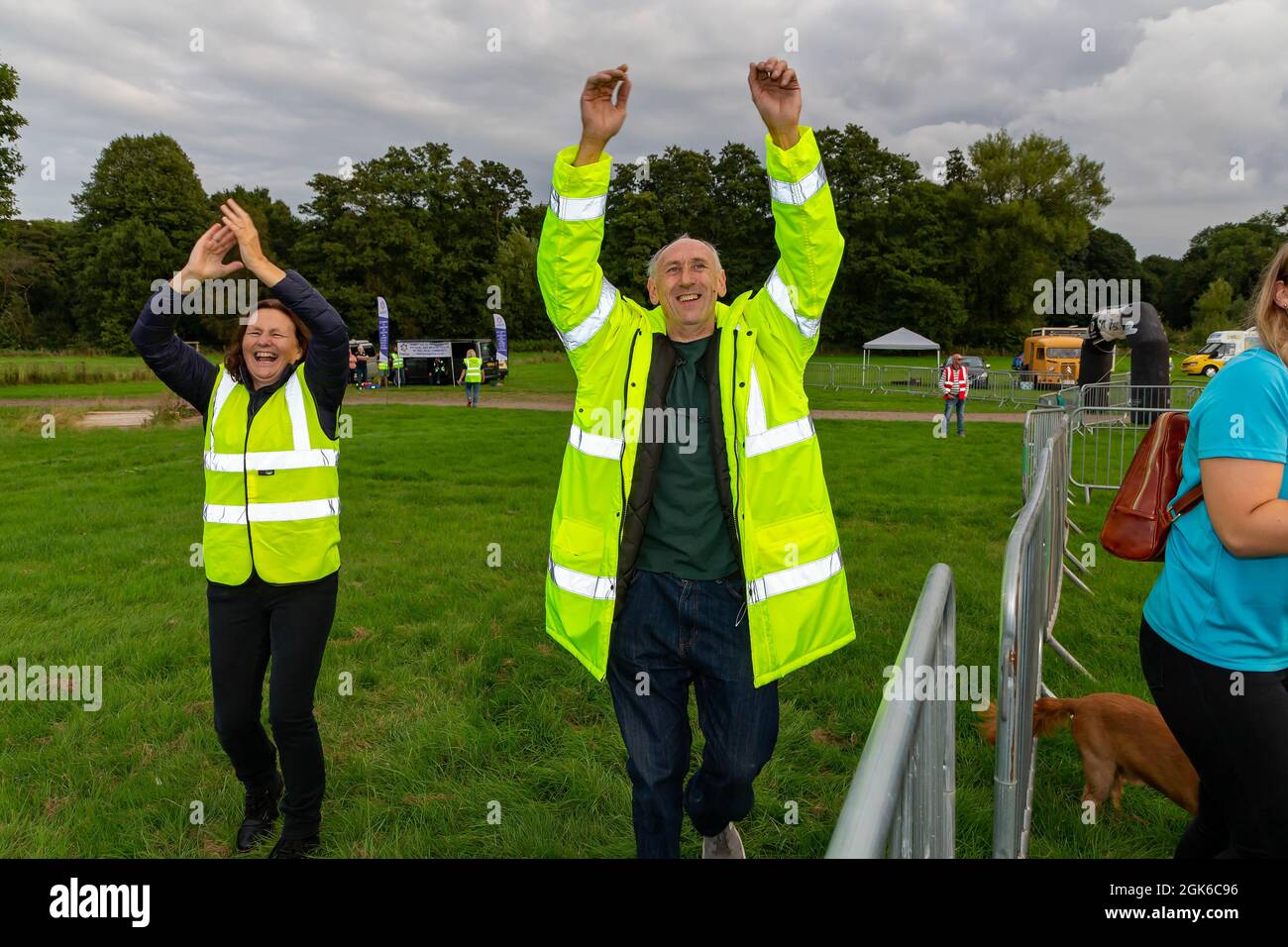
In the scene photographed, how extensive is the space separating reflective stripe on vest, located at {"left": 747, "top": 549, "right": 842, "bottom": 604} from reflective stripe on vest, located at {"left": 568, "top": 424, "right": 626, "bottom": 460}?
1.90ft

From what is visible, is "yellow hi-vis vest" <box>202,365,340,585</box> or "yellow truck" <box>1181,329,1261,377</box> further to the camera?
"yellow truck" <box>1181,329,1261,377</box>

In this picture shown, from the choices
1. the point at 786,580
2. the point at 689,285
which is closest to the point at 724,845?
the point at 786,580

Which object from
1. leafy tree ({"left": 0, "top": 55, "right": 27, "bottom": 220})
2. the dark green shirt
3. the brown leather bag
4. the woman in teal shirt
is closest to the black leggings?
the woman in teal shirt

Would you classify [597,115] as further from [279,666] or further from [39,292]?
[39,292]

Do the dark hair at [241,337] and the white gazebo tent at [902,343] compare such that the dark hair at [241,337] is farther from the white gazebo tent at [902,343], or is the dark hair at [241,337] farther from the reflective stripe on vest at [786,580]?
the white gazebo tent at [902,343]

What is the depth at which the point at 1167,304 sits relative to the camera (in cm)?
8519

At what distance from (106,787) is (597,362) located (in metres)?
3.03

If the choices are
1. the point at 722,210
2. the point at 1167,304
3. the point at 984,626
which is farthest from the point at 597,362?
the point at 1167,304

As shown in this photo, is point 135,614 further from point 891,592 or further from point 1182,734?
point 1182,734

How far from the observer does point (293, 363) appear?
10.7ft

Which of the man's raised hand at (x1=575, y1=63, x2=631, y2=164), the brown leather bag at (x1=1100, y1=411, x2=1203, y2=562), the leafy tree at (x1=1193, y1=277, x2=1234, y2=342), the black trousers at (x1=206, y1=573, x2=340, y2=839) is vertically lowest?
the black trousers at (x1=206, y1=573, x2=340, y2=839)

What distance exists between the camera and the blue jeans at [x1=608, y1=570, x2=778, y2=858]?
2.62 meters

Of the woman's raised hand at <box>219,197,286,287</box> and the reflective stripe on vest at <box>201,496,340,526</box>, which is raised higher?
the woman's raised hand at <box>219,197,286,287</box>

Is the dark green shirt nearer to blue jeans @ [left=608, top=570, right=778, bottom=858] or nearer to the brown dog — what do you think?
blue jeans @ [left=608, top=570, right=778, bottom=858]
